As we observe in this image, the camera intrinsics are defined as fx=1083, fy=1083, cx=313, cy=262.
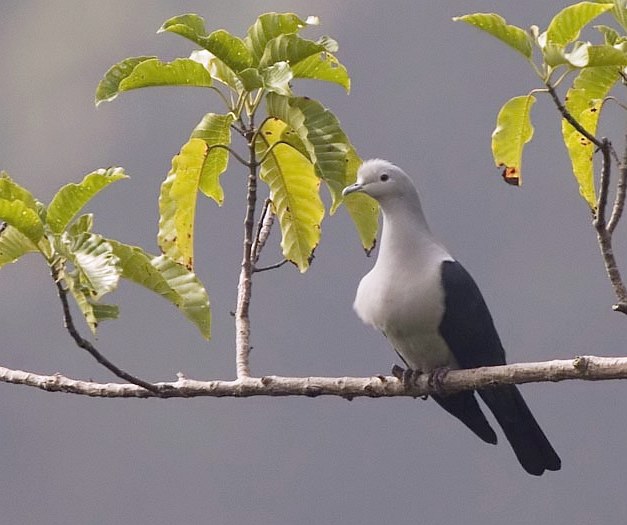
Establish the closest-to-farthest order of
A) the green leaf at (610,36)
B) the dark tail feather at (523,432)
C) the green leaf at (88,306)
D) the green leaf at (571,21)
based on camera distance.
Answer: the green leaf at (88,306) → the green leaf at (571,21) → the green leaf at (610,36) → the dark tail feather at (523,432)

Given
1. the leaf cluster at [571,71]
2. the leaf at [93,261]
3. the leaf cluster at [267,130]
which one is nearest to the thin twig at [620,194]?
the leaf cluster at [571,71]

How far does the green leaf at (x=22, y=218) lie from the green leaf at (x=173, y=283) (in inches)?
10.8

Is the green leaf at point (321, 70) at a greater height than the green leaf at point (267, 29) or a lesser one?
lesser

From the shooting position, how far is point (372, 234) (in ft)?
14.5

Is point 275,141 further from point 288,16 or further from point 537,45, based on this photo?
point 537,45

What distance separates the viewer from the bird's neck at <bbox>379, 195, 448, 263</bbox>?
4.65 meters

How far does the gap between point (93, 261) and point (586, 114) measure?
1.83 meters

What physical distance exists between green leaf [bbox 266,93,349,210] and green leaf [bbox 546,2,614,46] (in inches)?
33.9

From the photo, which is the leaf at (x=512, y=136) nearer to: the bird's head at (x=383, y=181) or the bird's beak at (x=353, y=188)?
the bird's beak at (x=353, y=188)

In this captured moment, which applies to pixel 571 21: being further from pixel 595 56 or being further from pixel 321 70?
pixel 321 70

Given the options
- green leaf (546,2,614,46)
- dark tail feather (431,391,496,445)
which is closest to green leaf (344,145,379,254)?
dark tail feather (431,391,496,445)

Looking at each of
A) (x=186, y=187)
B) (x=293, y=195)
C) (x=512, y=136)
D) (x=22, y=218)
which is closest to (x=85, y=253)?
(x=22, y=218)

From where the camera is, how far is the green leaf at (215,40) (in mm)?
3639

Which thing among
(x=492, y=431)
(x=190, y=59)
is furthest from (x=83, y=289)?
(x=492, y=431)
